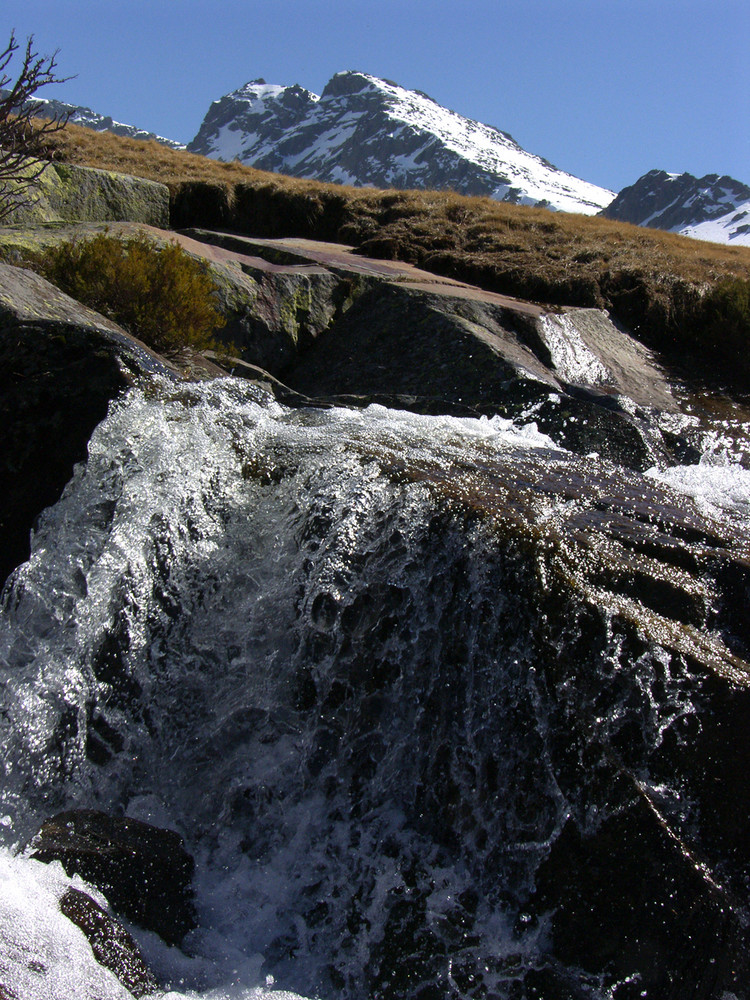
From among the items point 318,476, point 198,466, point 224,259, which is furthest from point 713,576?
point 224,259

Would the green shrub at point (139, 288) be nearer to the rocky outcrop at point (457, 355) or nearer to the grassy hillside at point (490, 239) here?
the rocky outcrop at point (457, 355)

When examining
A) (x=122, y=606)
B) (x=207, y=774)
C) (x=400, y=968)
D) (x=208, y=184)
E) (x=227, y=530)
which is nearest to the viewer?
(x=400, y=968)

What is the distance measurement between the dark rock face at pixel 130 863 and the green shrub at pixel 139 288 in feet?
17.0

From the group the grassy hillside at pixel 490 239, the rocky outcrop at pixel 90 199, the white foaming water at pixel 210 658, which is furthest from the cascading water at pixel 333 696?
the grassy hillside at pixel 490 239

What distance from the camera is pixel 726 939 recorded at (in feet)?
10.7

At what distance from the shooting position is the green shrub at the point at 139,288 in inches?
305

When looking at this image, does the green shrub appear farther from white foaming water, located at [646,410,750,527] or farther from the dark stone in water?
the dark stone in water

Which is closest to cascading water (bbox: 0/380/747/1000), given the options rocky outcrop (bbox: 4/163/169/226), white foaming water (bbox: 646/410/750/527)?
white foaming water (bbox: 646/410/750/527)

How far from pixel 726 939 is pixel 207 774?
2.66 meters

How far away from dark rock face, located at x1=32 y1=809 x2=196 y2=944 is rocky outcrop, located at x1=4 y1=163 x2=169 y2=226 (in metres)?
8.74

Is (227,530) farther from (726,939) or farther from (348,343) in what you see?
(348,343)

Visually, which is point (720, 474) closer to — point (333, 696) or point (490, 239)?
point (333, 696)

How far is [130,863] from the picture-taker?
3668mm

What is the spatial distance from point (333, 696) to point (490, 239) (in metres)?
11.5
